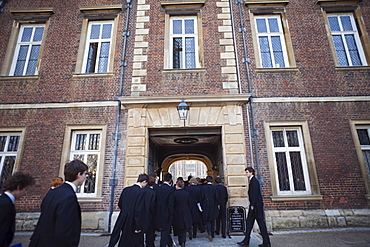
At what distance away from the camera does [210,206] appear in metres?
6.30

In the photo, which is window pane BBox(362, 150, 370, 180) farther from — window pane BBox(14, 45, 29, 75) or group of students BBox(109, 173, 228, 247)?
window pane BBox(14, 45, 29, 75)

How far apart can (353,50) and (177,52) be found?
23.7 feet

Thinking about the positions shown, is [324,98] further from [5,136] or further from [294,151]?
[5,136]

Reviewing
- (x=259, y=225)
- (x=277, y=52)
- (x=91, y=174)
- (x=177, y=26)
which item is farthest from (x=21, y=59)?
(x=259, y=225)

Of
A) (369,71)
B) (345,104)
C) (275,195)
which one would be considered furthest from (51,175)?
(369,71)

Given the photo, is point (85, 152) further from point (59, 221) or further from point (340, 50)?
point (340, 50)

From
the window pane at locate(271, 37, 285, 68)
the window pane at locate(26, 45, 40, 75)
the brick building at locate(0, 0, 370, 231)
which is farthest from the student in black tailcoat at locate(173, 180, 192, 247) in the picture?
the window pane at locate(26, 45, 40, 75)

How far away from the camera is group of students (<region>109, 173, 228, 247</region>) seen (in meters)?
4.12

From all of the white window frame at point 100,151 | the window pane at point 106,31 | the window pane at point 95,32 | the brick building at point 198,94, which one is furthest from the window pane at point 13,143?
the window pane at point 106,31

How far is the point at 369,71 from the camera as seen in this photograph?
845cm

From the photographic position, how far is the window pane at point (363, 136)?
7878 mm

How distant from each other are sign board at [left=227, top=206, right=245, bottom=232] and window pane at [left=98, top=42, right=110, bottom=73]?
7.12m

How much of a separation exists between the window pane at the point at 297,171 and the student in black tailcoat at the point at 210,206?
10.3 ft

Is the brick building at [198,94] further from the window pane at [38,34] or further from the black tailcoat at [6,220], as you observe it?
the black tailcoat at [6,220]
